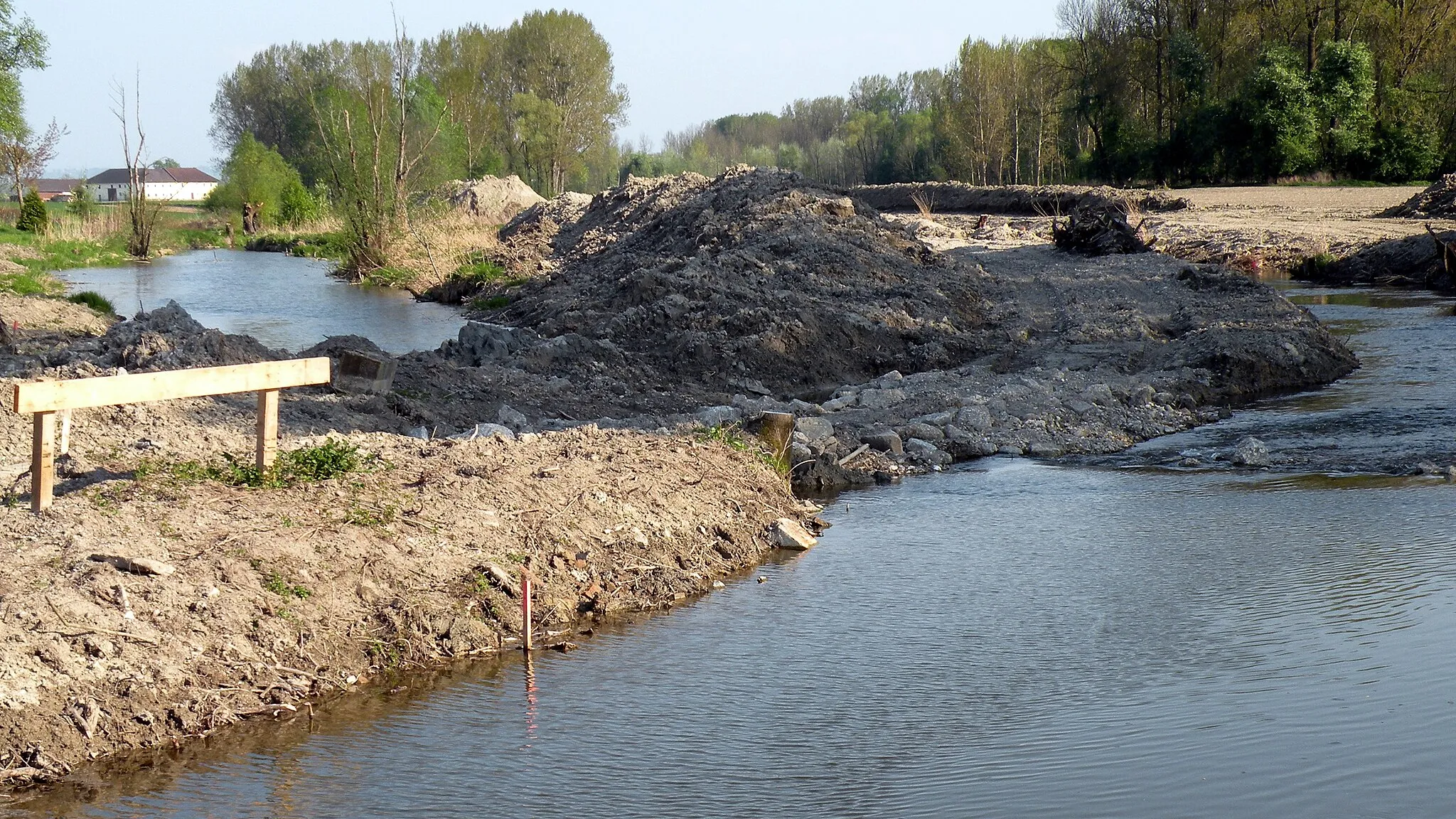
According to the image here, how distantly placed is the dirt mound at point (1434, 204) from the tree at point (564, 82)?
172ft

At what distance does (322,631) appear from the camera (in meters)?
6.74

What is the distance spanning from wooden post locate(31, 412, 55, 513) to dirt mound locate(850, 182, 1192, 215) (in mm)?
32219

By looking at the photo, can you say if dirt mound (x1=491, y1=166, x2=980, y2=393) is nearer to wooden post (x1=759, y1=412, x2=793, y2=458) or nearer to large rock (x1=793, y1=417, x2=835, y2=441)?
large rock (x1=793, y1=417, x2=835, y2=441)

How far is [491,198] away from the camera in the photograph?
55.6 metres

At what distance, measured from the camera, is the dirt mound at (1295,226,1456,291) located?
2606 cm

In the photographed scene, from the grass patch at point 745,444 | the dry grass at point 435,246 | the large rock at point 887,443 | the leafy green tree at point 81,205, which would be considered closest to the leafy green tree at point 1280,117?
the dry grass at point 435,246

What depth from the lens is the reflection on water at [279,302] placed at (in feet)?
76.7

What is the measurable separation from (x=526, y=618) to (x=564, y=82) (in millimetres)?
77832

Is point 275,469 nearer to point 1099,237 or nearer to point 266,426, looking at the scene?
point 266,426

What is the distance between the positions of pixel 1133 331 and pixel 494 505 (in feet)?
42.1

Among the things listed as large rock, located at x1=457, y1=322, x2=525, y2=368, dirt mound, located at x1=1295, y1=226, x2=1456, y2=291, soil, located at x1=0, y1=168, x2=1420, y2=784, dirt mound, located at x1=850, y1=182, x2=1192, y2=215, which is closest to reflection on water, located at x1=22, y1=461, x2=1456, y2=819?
→ soil, located at x1=0, y1=168, x2=1420, y2=784

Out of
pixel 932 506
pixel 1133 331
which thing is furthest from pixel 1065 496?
pixel 1133 331

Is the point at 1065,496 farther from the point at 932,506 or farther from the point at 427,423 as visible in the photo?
the point at 427,423

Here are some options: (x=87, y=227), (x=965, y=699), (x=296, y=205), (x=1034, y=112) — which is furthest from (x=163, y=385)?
(x=296, y=205)
